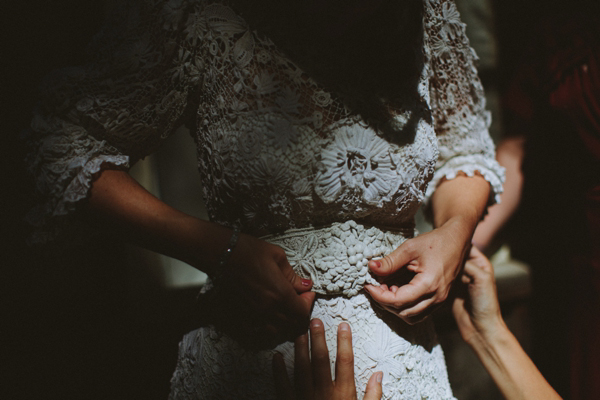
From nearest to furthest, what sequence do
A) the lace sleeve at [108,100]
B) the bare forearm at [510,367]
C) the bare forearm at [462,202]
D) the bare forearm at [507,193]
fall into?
the lace sleeve at [108,100]
the bare forearm at [462,202]
the bare forearm at [510,367]
the bare forearm at [507,193]

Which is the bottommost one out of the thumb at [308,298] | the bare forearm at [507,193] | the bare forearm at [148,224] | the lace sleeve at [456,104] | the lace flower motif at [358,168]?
the thumb at [308,298]

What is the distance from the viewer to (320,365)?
0.54 meters

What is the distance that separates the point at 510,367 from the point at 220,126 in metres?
0.88

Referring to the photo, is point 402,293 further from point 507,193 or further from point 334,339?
point 507,193

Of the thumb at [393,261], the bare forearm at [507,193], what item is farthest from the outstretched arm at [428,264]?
the bare forearm at [507,193]

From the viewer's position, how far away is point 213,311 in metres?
0.62

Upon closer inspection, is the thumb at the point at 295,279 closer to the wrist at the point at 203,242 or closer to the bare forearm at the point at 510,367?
the wrist at the point at 203,242

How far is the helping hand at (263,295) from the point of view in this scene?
518mm

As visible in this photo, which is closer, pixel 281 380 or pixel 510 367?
pixel 281 380

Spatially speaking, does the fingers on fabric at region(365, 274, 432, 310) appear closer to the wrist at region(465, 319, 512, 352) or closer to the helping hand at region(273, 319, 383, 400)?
the helping hand at region(273, 319, 383, 400)

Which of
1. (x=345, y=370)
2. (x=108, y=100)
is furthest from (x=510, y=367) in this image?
(x=108, y=100)

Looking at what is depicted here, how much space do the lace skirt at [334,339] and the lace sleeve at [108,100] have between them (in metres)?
0.28

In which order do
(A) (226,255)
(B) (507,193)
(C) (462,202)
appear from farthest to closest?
(B) (507,193) → (C) (462,202) → (A) (226,255)

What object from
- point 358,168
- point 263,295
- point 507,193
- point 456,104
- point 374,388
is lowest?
point 374,388
